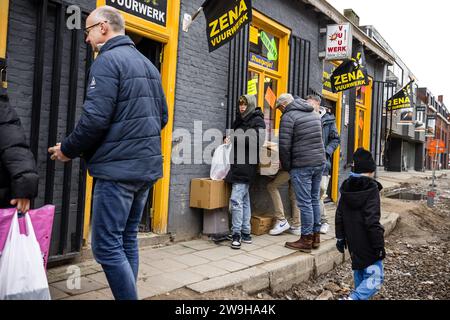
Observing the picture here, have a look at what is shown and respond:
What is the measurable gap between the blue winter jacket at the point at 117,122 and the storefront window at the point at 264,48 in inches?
178

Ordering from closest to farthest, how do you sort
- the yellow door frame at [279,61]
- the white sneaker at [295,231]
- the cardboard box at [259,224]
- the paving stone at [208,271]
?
the paving stone at [208,271] < the cardboard box at [259,224] < the white sneaker at [295,231] < the yellow door frame at [279,61]

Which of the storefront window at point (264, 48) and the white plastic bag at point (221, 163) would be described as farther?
the storefront window at point (264, 48)

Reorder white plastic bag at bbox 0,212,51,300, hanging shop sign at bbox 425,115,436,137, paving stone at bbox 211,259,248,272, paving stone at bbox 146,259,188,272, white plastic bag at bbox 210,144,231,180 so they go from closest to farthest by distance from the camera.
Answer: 1. white plastic bag at bbox 0,212,51,300
2. paving stone at bbox 146,259,188,272
3. paving stone at bbox 211,259,248,272
4. white plastic bag at bbox 210,144,231,180
5. hanging shop sign at bbox 425,115,436,137

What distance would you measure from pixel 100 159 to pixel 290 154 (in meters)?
3.12

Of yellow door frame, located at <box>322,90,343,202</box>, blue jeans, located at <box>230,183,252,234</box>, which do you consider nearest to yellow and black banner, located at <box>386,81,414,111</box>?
yellow door frame, located at <box>322,90,343,202</box>

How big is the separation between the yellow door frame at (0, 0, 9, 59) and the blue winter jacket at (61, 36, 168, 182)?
1403 mm

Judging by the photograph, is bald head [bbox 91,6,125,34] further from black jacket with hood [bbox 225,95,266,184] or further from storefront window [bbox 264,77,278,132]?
storefront window [bbox 264,77,278,132]

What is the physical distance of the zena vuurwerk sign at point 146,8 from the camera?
4713 millimetres

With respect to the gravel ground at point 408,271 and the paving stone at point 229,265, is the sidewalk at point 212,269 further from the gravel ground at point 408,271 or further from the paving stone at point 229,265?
the gravel ground at point 408,271

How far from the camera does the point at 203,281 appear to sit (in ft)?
12.9

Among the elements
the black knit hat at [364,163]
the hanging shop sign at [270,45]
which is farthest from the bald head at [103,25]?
the hanging shop sign at [270,45]

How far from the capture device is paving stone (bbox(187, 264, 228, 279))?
4176 mm

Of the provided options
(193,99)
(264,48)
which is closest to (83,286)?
(193,99)

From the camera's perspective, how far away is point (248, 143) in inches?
207
